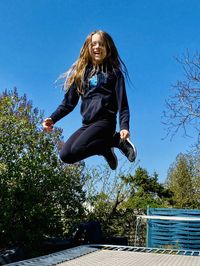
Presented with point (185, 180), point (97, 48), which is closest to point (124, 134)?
point (97, 48)

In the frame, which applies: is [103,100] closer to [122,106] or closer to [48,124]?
[122,106]

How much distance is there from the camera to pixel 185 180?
11.5 metres

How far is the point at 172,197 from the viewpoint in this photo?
9.92m

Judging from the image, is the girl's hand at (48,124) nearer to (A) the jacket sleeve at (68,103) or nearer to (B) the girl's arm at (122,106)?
(A) the jacket sleeve at (68,103)

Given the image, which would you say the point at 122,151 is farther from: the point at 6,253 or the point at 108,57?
the point at 6,253

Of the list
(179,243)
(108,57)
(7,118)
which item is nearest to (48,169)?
(7,118)

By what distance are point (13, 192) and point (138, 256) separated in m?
2.97

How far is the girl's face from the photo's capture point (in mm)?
2383

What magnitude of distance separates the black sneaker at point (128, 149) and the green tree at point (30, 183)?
3.72 meters

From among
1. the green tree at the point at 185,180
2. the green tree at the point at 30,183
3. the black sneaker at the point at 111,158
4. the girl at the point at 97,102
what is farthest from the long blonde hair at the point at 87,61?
the green tree at the point at 185,180

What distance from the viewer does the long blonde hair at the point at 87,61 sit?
241 centimetres

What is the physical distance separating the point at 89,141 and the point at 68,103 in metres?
0.41

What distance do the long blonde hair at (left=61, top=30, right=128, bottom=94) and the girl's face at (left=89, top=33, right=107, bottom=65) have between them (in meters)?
0.02

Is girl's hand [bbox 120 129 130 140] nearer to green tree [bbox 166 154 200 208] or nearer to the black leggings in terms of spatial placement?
the black leggings
